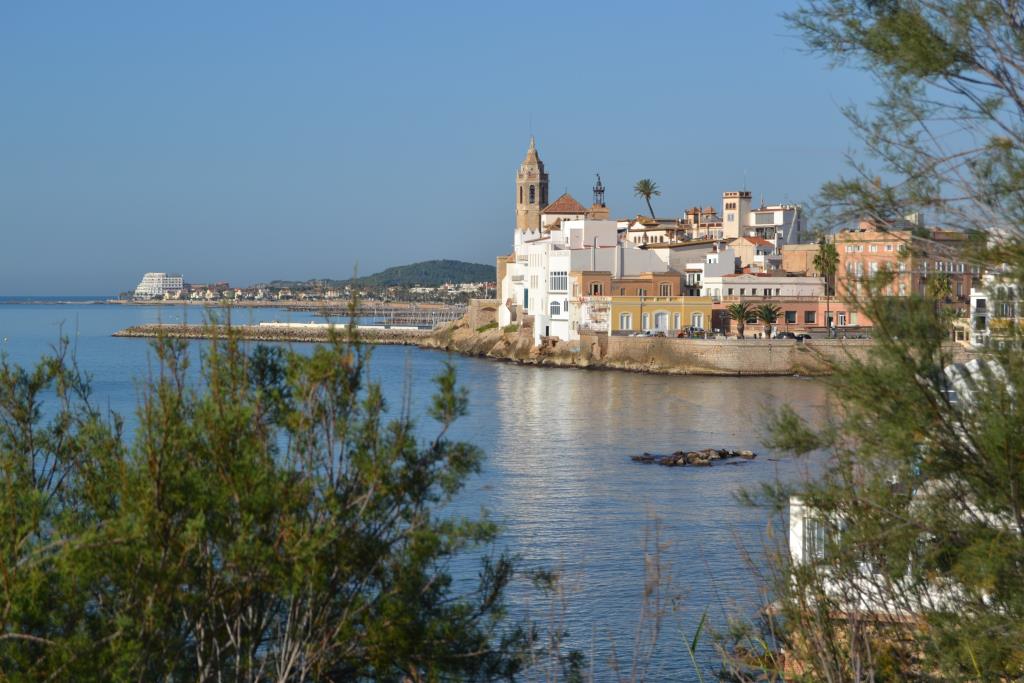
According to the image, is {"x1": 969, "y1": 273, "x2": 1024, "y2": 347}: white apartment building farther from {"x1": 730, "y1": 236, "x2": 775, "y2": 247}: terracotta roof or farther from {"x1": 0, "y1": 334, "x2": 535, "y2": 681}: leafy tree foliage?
{"x1": 730, "y1": 236, "x2": 775, "y2": 247}: terracotta roof

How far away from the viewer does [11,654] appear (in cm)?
487

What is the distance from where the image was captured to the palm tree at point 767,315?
4491 cm

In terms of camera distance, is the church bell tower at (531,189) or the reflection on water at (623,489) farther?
the church bell tower at (531,189)

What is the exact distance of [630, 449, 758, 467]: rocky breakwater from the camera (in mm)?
21641

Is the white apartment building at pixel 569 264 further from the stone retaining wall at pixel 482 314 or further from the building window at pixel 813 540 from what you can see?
the building window at pixel 813 540

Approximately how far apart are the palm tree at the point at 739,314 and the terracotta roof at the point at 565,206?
1731 centimetres

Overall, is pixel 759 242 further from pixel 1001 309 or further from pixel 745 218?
pixel 1001 309

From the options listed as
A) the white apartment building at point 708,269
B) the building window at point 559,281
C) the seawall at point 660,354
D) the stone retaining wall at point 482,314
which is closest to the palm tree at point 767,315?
the seawall at point 660,354

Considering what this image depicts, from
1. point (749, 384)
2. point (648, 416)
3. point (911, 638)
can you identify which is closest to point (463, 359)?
point (749, 384)

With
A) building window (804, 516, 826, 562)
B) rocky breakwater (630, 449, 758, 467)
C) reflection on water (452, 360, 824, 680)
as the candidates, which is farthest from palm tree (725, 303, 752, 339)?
building window (804, 516, 826, 562)

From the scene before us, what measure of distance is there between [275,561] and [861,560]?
104 inches

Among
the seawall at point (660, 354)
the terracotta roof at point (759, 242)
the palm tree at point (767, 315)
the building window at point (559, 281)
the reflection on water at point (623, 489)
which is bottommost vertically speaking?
the reflection on water at point (623, 489)

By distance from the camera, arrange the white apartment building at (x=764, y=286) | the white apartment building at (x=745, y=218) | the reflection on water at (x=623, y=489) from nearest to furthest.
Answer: the reflection on water at (x=623, y=489), the white apartment building at (x=764, y=286), the white apartment building at (x=745, y=218)

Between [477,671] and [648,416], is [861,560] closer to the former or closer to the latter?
[477,671]
